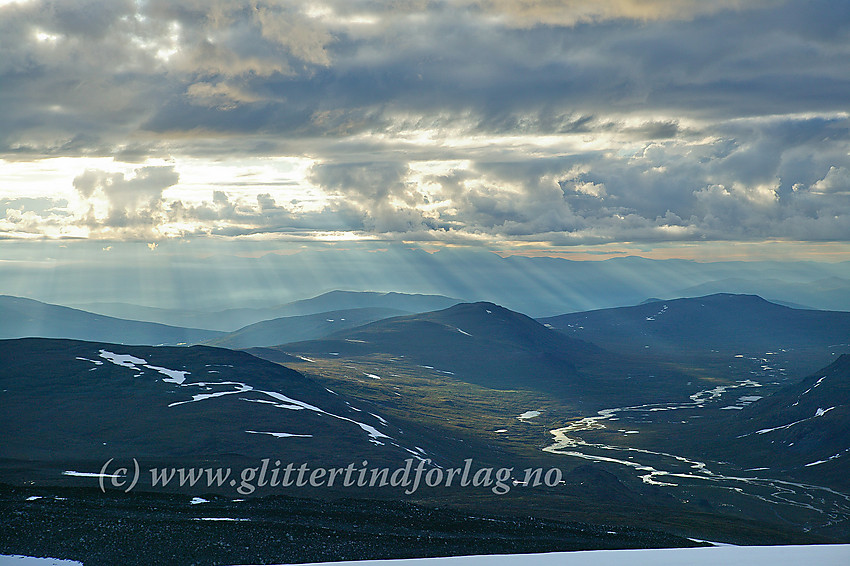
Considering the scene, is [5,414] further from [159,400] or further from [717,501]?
[717,501]

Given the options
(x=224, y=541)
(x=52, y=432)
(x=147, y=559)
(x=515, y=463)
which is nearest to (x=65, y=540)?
(x=147, y=559)

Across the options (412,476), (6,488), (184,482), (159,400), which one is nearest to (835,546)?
(6,488)

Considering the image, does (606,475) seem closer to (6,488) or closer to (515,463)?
(515,463)

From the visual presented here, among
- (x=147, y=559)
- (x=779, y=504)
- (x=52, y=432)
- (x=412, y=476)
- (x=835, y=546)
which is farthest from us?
(x=779, y=504)

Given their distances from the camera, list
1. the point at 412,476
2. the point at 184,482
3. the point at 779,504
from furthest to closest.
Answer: the point at 779,504, the point at 412,476, the point at 184,482

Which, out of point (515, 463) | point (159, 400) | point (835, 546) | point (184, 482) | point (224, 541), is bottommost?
point (515, 463)

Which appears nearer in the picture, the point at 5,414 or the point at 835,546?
the point at 835,546

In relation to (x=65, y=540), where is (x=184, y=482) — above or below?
below

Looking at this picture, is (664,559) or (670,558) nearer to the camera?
(664,559)
